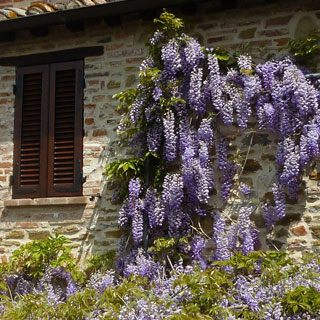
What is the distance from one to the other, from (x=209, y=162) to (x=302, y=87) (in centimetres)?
103

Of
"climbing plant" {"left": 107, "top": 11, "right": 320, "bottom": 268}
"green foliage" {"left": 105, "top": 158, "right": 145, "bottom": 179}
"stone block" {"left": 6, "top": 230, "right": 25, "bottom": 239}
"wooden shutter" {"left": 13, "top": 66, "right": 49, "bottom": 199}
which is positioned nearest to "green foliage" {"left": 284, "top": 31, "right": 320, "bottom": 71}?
"climbing plant" {"left": 107, "top": 11, "right": 320, "bottom": 268}

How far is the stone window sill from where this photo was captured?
6184 millimetres

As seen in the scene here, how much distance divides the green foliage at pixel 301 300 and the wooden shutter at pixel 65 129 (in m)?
2.55

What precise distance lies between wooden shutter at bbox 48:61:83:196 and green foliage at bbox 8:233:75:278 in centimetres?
49

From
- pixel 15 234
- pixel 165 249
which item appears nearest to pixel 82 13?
pixel 15 234

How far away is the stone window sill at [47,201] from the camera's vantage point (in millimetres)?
6184

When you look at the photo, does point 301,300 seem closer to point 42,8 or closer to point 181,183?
point 181,183

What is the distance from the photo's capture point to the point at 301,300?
438 cm

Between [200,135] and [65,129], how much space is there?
1480mm

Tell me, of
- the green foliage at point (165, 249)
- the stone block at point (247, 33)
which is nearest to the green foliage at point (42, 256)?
the green foliage at point (165, 249)

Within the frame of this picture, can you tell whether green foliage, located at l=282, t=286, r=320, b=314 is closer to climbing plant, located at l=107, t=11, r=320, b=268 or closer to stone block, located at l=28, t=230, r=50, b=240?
climbing plant, located at l=107, t=11, r=320, b=268

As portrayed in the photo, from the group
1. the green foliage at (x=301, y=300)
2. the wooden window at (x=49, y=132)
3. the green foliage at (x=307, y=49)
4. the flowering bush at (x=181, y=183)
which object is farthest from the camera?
the wooden window at (x=49, y=132)

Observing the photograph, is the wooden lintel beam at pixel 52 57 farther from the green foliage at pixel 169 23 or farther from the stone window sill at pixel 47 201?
the stone window sill at pixel 47 201

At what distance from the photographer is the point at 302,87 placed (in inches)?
215
